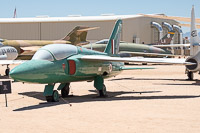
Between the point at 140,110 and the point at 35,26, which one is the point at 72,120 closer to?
the point at 140,110

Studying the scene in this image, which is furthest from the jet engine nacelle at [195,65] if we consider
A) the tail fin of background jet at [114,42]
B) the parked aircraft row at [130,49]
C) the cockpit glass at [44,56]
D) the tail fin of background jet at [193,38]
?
the parked aircraft row at [130,49]

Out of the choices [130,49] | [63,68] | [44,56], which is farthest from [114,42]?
[130,49]

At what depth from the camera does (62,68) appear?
14430 millimetres

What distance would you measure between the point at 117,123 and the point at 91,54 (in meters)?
7.11

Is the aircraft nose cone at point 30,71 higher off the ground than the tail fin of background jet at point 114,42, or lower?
lower

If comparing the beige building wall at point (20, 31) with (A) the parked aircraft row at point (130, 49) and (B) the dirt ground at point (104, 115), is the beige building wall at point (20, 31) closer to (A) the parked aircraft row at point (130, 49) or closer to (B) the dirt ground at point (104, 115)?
(A) the parked aircraft row at point (130, 49)

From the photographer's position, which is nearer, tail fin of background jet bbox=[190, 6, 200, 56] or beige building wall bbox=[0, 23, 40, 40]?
tail fin of background jet bbox=[190, 6, 200, 56]

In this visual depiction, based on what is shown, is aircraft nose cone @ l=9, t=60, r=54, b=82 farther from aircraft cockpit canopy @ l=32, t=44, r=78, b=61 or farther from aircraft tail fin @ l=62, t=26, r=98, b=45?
aircraft tail fin @ l=62, t=26, r=98, b=45

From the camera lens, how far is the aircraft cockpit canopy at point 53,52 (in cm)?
1401

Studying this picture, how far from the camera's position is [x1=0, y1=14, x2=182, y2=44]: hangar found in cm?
8062

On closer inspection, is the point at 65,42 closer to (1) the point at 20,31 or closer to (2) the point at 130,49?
(2) the point at 130,49

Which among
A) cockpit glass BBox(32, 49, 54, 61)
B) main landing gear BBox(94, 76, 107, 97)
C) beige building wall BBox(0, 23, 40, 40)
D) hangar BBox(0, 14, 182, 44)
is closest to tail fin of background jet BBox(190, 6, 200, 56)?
main landing gear BBox(94, 76, 107, 97)

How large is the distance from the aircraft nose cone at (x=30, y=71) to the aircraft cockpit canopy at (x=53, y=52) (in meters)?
0.33

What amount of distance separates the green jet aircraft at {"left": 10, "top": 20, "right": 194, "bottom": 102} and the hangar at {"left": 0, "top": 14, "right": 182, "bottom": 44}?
2497 inches
